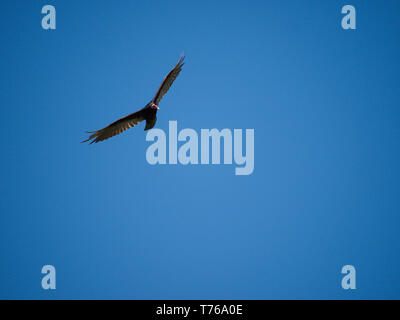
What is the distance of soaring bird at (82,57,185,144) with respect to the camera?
9.85 meters

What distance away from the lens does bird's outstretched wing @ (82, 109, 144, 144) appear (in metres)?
9.91

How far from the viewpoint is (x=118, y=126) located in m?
10.1

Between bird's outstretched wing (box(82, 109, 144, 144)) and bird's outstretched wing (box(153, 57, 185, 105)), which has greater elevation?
bird's outstretched wing (box(153, 57, 185, 105))

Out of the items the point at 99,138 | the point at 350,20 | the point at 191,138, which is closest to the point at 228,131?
the point at 191,138

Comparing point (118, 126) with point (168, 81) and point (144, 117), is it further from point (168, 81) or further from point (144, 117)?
point (168, 81)

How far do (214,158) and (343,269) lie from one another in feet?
17.5

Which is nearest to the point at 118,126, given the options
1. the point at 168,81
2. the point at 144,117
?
the point at 144,117

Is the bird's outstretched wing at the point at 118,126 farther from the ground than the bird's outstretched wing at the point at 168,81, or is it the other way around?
the bird's outstretched wing at the point at 168,81

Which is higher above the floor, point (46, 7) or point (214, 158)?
point (46, 7)

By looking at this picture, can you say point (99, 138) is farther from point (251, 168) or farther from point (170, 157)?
point (251, 168)

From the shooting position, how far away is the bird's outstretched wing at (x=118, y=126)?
390 inches
